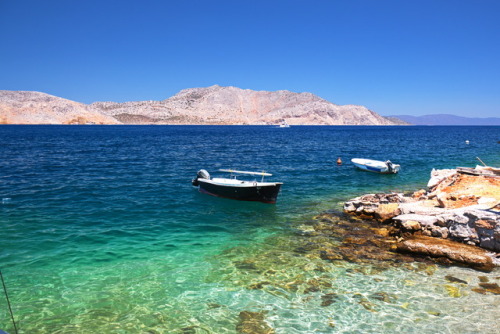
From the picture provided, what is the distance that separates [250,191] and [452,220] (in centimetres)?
1136

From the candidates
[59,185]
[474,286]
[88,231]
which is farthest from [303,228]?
[59,185]

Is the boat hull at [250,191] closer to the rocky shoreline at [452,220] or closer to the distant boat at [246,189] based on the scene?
the distant boat at [246,189]

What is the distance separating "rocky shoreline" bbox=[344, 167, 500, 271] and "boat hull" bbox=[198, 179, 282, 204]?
Answer: 15.7 feet

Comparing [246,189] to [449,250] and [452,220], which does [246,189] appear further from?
→ [449,250]

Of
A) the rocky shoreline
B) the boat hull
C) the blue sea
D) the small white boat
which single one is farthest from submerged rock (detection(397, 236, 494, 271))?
the small white boat

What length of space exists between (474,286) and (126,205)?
57.5 ft

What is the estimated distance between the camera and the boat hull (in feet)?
68.1

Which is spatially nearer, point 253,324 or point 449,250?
point 253,324

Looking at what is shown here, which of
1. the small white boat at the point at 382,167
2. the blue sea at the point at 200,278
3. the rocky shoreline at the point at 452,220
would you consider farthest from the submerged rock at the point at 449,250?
the small white boat at the point at 382,167

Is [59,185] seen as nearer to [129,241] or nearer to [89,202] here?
[89,202]

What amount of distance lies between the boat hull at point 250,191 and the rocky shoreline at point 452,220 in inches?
188

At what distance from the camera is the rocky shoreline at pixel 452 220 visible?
457 inches

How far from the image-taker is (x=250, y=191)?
2112cm

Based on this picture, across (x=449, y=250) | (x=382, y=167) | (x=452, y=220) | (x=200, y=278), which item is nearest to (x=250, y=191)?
(x=200, y=278)
